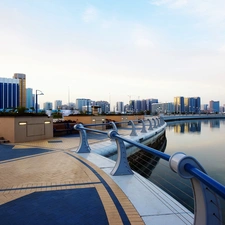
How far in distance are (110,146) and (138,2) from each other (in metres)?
15.4

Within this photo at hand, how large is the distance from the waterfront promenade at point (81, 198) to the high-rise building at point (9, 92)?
98.9 meters

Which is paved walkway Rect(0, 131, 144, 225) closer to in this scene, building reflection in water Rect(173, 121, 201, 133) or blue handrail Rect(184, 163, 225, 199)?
blue handrail Rect(184, 163, 225, 199)

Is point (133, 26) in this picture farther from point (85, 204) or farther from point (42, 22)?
point (85, 204)

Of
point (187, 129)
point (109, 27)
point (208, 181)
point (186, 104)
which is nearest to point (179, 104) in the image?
point (186, 104)

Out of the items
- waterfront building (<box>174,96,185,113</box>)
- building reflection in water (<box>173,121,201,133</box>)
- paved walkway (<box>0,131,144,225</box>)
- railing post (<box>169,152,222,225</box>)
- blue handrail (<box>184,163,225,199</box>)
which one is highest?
waterfront building (<box>174,96,185,113</box>)

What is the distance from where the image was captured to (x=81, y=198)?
429 cm

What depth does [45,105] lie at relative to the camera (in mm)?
188750

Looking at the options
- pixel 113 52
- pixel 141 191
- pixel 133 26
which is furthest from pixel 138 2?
pixel 141 191

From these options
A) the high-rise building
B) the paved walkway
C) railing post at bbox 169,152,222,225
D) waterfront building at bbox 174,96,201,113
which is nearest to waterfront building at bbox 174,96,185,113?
waterfront building at bbox 174,96,201,113

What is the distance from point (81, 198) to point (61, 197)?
17.7 inches

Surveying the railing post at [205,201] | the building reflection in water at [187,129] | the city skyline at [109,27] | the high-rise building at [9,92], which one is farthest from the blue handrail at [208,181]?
the high-rise building at [9,92]

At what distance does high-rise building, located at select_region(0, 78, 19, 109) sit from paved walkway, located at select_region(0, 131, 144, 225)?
323 feet

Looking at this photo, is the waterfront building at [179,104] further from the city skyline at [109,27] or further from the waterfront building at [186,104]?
the city skyline at [109,27]

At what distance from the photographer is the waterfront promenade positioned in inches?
135
